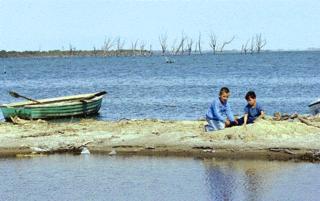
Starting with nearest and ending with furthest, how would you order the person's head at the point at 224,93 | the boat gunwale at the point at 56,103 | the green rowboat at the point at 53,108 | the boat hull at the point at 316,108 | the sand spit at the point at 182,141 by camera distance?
the sand spit at the point at 182,141
the person's head at the point at 224,93
the boat hull at the point at 316,108
the green rowboat at the point at 53,108
the boat gunwale at the point at 56,103

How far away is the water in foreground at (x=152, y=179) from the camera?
12.1 m

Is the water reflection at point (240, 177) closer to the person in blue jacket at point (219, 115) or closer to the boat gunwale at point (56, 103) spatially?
the person in blue jacket at point (219, 115)

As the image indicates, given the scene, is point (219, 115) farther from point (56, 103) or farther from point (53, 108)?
point (56, 103)

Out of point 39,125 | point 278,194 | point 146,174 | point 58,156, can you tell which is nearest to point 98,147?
point 58,156

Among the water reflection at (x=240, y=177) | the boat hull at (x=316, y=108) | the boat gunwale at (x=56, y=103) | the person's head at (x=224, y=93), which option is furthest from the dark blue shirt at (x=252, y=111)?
the boat gunwale at (x=56, y=103)

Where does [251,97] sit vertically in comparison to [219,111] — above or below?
above

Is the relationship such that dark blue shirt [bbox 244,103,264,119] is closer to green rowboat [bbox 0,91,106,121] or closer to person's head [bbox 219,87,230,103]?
person's head [bbox 219,87,230,103]

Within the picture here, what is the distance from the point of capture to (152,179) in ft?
44.9

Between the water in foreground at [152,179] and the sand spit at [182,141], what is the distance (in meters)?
0.65

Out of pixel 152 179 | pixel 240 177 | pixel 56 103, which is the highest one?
pixel 240 177

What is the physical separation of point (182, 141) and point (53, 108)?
11.6 metres

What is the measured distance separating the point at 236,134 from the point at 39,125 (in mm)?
7504

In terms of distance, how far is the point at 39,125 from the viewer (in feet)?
70.6

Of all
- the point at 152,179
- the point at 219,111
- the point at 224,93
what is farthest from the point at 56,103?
the point at 152,179
